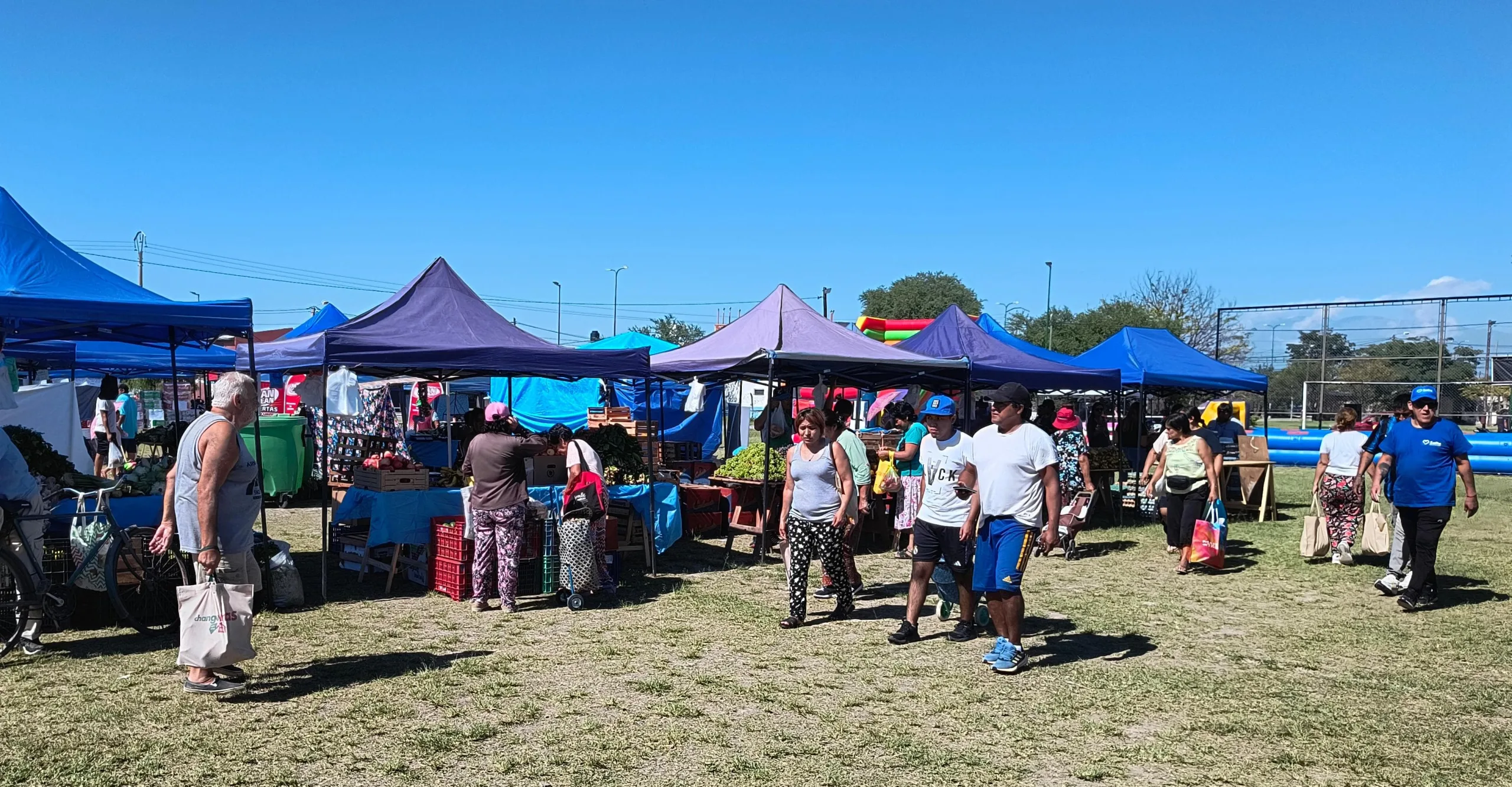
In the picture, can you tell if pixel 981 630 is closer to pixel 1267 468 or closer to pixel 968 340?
pixel 968 340

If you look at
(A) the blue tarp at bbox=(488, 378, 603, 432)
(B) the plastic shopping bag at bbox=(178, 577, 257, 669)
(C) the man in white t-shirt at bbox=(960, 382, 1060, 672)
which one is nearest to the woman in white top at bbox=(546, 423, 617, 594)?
(B) the plastic shopping bag at bbox=(178, 577, 257, 669)

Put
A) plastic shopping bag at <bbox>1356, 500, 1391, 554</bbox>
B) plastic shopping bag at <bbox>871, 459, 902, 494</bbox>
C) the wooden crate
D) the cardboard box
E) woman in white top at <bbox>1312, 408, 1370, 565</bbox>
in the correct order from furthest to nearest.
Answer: plastic shopping bag at <bbox>871, 459, 902, 494</bbox> → woman in white top at <bbox>1312, 408, 1370, 565</bbox> → plastic shopping bag at <bbox>1356, 500, 1391, 554</bbox> → the cardboard box → the wooden crate

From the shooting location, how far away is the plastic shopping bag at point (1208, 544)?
10641 millimetres

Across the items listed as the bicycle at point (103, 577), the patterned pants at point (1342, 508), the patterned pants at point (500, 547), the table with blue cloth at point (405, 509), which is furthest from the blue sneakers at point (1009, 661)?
the patterned pants at point (1342, 508)

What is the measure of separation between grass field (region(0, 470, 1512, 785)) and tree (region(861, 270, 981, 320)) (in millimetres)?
75097

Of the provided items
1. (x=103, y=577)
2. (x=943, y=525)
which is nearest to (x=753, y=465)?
(x=943, y=525)

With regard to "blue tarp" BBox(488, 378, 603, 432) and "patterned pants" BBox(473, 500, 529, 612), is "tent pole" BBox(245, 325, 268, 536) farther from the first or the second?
"blue tarp" BBox(488, 378, 603, 432)

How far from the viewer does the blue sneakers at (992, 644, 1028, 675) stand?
655 centimetres

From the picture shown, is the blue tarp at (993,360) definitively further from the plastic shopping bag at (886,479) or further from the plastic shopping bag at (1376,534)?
the plastic shopping bag at (1376,534)

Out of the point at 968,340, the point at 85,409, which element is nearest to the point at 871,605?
the point at 968,340

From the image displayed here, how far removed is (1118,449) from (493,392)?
45.2 feet

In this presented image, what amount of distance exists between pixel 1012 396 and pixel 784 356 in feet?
16.3

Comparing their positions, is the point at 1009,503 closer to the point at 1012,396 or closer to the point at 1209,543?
the point at 1012,396

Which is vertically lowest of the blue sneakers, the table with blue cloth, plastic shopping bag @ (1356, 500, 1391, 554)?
the blue sneakers
